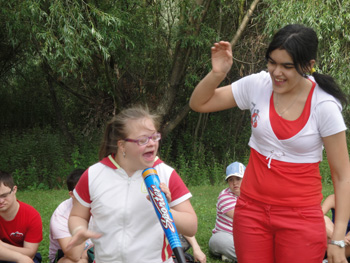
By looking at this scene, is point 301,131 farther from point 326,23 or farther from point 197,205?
point 326,23

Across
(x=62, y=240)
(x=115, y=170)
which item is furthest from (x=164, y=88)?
(x=115, y=170)

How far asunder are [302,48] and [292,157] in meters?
0.53

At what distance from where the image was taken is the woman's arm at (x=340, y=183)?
2438mm

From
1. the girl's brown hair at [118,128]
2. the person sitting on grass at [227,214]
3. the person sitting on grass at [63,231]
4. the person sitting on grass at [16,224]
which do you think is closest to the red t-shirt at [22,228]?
the person sitting on grass at [16,224]

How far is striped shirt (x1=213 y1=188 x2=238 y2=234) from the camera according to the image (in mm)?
4992

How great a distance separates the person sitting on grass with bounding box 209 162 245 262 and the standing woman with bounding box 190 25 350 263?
2.29 meters

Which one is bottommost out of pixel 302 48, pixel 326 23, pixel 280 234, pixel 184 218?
pixel 280 234

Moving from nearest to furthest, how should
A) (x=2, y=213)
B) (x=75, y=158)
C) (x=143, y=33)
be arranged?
(x=2, y=213) → (x=143, y=33) → (x=75, y=158)

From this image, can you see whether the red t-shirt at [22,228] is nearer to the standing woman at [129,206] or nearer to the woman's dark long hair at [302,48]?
the standing woman at [129,206]

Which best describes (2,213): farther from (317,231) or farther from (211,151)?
(211,151)

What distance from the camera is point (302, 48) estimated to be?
2.39 meters

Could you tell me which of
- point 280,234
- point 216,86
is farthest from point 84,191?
point 280,234

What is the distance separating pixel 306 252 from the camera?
2.46m

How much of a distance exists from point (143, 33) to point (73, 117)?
4.89 meters
